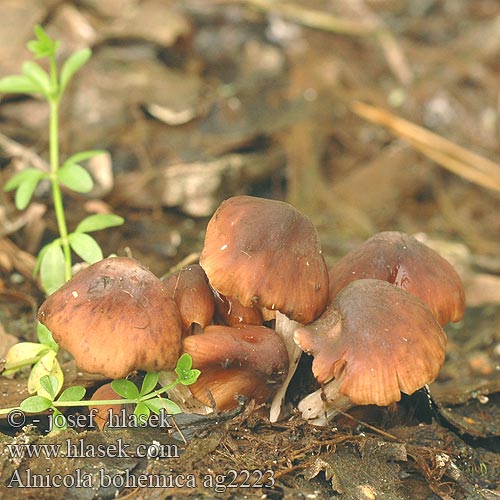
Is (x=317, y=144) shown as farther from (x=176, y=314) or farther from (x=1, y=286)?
(x=176, y=314)

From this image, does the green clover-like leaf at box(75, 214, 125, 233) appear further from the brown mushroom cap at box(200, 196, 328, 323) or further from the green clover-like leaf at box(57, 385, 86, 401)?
the green clover-like leaf at box(57, 385, 86, 401)

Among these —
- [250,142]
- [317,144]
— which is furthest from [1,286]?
[317,144]

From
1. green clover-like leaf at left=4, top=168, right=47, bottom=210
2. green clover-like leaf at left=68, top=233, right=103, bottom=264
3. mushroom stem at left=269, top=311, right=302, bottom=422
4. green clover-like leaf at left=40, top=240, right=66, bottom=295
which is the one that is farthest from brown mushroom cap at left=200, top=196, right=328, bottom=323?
green clover-like leaf at left=4, top=168, right=47, bottom=210

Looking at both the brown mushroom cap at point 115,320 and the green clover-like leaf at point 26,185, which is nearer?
the brown mushroom cap at point 115,320

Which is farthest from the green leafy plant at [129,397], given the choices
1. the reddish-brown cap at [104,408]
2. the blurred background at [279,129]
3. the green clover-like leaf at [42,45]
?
the green clover-like leaf at [42,45]

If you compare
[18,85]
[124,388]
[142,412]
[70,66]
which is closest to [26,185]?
[18,85]

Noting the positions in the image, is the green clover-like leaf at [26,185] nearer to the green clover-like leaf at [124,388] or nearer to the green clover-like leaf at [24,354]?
the green clover-like leaf at [24,354]
